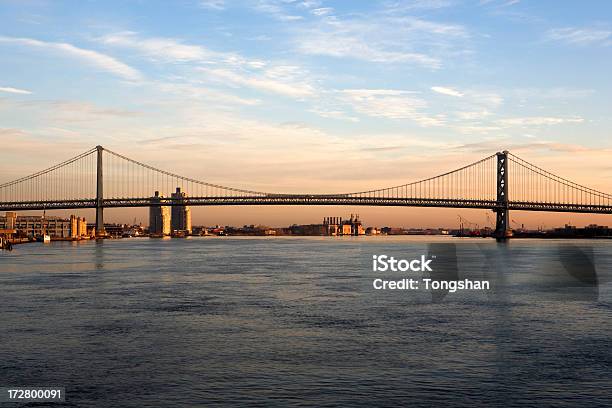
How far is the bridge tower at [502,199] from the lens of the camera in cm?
10706

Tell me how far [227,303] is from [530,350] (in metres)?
11.3

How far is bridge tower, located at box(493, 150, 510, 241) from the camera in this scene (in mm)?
107062

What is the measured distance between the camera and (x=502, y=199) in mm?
108875

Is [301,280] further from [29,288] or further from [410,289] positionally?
[29,288]

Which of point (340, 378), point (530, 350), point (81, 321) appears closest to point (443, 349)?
point (530, 350)

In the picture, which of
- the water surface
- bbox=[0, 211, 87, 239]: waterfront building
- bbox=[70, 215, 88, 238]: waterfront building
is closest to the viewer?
the water surface
